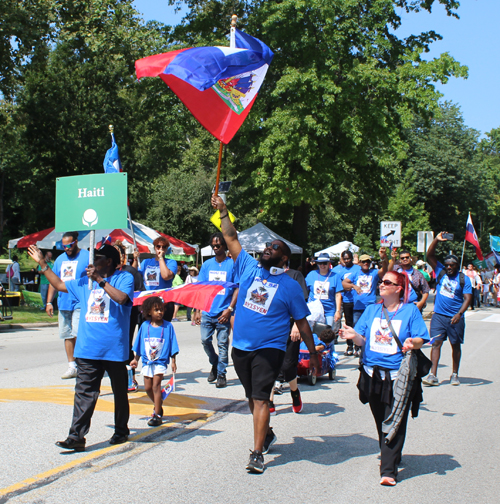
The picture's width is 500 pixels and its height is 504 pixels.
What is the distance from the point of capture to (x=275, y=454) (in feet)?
18.6

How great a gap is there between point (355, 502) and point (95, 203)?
11.0 ft

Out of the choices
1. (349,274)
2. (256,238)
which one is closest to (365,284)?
(349,274)

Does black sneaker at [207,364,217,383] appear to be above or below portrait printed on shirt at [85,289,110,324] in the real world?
below

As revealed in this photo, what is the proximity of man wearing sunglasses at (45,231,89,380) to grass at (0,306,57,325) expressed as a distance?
8.71 meters

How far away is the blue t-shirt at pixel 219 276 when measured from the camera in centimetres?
858

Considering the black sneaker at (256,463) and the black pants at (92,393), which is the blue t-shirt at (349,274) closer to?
the black pants at (92,393)

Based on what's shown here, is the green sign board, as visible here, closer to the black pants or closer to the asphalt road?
the black pants

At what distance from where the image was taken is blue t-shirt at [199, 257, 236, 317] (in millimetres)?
8578

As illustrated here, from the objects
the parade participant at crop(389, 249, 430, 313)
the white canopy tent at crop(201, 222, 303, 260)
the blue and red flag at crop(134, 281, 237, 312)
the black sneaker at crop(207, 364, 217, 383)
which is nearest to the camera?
the blue and red flag at crop(134, 281, 237, 312)

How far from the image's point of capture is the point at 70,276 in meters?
8.56

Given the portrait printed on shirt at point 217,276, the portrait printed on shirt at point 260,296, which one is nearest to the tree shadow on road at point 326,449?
the portrait printed on shirt at point 260,296

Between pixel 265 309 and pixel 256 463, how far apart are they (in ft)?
4.05

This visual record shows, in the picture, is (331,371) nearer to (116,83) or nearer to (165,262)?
(165,262)

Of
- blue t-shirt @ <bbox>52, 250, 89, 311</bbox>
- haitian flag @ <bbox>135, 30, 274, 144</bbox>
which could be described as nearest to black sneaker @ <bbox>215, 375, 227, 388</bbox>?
blue t-shirt @ <bbox>52, 250, 89, 311</bbox>
